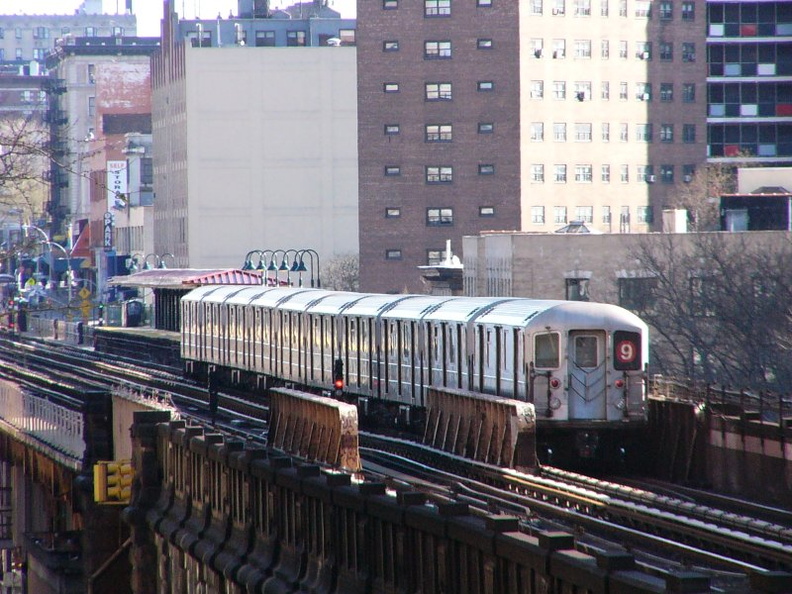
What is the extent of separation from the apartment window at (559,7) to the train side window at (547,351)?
277 ft

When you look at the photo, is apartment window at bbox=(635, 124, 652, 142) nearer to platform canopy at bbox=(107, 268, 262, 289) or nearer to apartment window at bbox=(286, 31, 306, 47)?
apartment window at bbox=(286, 31, 306, 47)

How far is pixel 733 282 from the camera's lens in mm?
65188

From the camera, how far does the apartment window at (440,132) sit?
11103 centimetres

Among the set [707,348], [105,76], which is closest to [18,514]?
[707,348]

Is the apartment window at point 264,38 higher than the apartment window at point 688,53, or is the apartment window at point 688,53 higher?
the apartment window at point 264,38

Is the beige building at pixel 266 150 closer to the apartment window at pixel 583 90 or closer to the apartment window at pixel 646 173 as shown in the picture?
the apartment window at pixel 583 90

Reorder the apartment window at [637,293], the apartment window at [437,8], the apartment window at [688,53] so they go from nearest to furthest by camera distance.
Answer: the apartment window at [637,293]
the apartment window at [437,8]
the apartment window at [688,53]

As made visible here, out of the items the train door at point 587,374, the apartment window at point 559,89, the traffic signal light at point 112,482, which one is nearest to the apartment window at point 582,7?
the apartment window at point 559,89

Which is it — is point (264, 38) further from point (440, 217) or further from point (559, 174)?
point (559, 174)

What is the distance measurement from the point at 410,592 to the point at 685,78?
9794cm

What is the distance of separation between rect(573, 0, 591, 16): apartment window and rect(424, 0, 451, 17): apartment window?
858cm

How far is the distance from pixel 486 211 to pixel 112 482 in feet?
253

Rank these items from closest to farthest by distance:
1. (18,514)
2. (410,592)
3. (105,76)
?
(410,592) → (18,514) → (105,76)

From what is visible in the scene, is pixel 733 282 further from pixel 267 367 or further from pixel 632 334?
pixel 632 334
